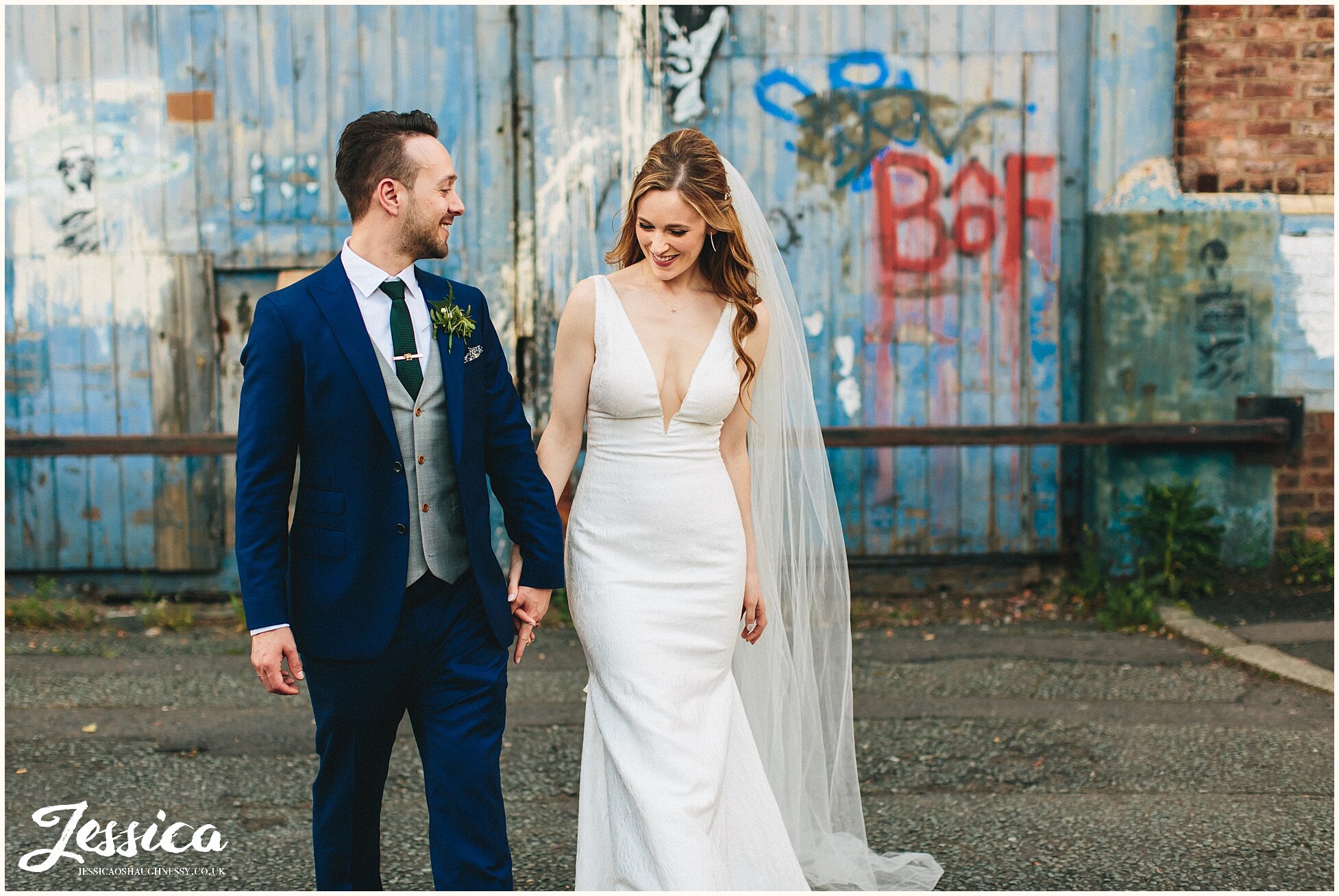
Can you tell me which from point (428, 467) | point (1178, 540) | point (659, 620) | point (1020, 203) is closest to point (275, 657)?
point (428, 467)

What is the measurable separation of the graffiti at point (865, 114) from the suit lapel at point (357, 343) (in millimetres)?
4455

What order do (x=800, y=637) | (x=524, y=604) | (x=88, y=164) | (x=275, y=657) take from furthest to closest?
(x=88, y=164), (x=800, y=637), (x=524, y=604), (x=275, y=657)

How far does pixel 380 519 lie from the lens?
2.70 m

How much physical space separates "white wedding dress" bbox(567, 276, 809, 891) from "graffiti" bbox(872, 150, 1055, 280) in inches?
151

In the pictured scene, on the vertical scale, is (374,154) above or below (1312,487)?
above

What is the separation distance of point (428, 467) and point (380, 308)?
1.23 feet

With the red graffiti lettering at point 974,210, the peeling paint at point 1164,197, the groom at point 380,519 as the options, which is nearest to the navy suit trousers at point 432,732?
the groom at point 380,519

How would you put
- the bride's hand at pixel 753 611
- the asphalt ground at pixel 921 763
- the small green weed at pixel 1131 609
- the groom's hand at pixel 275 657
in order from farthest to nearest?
the small green weed at pixel 1131 609 < the asphalt ground at pixel 921 763 < the bride's hand at pixel 753 611 < the groom's hand at pixel 275 657

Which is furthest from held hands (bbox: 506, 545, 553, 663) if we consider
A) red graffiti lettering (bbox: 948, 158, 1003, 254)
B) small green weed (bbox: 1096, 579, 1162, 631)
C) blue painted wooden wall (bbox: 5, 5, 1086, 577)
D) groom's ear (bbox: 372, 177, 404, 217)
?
red graffiti lettering (bbox: 948, 158, 1003, 254)

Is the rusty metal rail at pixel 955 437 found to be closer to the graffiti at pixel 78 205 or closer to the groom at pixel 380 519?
the graffiti at pixel 78 205

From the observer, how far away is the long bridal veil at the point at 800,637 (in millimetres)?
3465

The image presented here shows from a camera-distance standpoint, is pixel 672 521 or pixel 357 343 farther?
pixel 672 521

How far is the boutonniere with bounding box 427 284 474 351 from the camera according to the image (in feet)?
9.08

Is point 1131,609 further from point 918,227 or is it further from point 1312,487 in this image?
point 918,227
